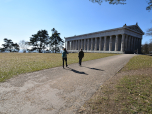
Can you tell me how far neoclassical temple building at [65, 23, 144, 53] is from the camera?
145 ft

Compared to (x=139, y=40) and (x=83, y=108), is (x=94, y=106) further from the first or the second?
(x=139, y=40)

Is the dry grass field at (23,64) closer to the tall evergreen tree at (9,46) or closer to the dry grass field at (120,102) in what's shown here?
the dry grass field at (120,102)

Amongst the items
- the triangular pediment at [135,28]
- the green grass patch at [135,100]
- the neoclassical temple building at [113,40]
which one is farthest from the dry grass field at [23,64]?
the triangular pediment at [135,28]

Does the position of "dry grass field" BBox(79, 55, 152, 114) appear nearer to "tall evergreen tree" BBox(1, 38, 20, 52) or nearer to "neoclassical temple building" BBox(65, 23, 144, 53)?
"neoclassical temple building" BBox(65, 23, 144, 53)

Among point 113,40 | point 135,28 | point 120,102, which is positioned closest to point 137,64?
point 120,102

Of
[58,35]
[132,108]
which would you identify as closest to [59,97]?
[132,108]

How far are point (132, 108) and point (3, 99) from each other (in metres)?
4.70

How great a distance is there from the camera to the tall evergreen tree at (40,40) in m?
57.7

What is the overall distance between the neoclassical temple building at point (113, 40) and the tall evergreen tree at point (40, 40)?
2277cm

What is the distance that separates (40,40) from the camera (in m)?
58.5

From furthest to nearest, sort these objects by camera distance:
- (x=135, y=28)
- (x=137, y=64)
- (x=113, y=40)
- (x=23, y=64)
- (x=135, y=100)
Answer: (x=113, y=40)
(x=135, y=28)
(x=23, y=64)
(x=137, y=64)
(x=135, y=100)

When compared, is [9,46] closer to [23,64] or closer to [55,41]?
[55,41]

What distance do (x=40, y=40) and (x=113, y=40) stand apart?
46883mm

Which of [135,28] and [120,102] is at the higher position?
[135,28]
